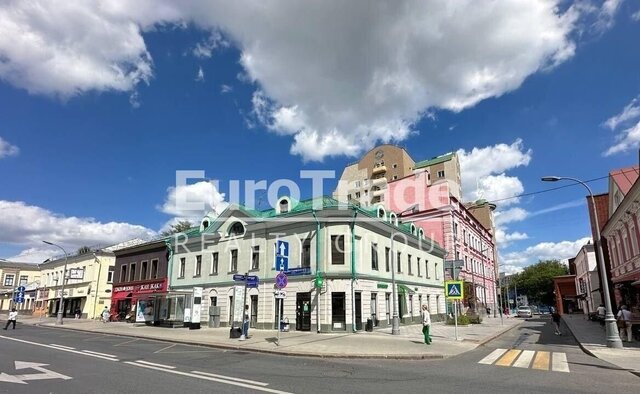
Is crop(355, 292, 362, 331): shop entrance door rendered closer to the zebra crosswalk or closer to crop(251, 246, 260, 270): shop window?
crop(251, 246, 260, 270): shop window

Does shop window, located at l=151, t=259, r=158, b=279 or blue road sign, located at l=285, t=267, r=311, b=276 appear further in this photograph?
shop window, located at l=151, t=259, r=158, b=279

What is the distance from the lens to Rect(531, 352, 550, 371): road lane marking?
11.5m

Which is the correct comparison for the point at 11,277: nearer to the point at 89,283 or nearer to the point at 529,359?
the point at 89,283

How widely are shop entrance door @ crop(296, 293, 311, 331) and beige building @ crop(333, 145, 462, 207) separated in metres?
44.1

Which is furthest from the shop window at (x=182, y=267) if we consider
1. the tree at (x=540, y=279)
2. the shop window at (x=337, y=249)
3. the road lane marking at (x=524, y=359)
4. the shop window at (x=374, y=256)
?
the tree at (x=540, y=279)

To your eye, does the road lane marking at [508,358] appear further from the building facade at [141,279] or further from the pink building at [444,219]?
the building facade at [141,279]

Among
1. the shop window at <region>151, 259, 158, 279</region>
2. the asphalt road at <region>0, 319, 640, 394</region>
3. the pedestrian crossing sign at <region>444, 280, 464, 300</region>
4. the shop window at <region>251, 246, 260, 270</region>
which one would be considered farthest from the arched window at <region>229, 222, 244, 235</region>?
the pedestrian crossing sign at <region>444, 280, 464, 300</region>

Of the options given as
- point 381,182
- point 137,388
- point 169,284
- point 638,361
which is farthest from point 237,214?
point 381,182

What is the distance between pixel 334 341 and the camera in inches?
727

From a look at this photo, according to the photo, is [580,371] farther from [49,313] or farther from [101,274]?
[49,313]

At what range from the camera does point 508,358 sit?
1362cm

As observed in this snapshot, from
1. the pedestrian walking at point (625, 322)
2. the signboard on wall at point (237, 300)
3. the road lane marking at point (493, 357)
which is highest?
the signboard on wall at point (237, 300)

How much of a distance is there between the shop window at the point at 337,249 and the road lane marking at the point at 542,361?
38.4 feet

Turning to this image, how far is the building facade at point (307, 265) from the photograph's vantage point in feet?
77.1
